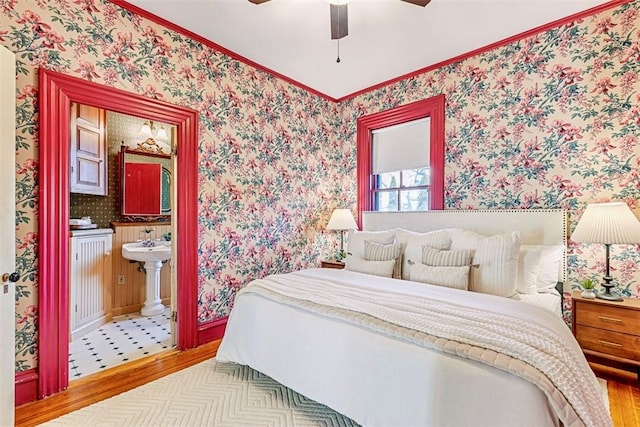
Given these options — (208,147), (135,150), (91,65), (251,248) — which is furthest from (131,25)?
(251,248)

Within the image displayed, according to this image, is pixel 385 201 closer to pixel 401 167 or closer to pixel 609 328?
pixel 401 167

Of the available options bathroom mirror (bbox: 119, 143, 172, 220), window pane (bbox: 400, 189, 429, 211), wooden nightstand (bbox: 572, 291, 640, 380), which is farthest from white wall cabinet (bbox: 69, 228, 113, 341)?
wooden nightstand (bbox: 572, 291, 640, 380)

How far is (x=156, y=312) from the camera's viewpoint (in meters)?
3.77

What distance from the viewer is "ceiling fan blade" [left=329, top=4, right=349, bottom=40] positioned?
7.04ft

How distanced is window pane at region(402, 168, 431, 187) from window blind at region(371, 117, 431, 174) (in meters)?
0.08

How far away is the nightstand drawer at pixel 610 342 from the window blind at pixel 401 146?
2088mm

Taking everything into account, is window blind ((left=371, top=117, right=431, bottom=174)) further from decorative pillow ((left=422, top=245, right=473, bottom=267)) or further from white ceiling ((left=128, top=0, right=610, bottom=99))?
decorative pillow ((left=422, top=245, right=473, bottom=267))

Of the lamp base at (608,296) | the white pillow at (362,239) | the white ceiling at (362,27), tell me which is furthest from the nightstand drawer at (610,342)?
the white ceiling at (362,27)

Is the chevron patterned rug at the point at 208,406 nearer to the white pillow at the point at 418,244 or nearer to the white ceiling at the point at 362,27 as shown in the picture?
the white pillow at the point at 418,244

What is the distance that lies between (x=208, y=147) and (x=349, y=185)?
2.00 metres

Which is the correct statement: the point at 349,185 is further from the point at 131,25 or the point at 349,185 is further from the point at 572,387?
the point at 572,387

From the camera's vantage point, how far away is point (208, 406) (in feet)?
6.32

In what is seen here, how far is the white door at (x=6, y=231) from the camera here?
1.56 meters

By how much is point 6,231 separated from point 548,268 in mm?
3640
